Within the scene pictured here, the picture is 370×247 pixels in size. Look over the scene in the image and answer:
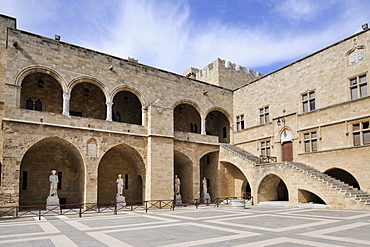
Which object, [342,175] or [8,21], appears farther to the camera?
[342,175]

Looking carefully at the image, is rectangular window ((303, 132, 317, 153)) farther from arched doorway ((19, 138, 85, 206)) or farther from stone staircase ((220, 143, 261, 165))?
arched doorway ((19, 138, 85, 206))

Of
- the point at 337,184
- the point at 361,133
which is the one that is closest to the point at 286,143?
the point at 361,133

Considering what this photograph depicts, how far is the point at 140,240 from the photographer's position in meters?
8.46

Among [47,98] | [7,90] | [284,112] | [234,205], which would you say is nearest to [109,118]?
[47,98]

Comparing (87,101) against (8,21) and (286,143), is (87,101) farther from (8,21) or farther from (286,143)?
(286,143)

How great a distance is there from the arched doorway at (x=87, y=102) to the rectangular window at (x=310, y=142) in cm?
1463

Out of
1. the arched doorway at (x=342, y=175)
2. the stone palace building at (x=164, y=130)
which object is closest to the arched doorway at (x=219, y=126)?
the stone palace building at (x=164, y=130)

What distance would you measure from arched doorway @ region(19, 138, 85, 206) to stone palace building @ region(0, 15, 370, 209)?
2.5 inches

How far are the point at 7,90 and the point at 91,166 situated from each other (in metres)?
6.31

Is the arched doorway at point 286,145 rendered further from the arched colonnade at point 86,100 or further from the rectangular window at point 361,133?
the arched colonnade at point 86,100

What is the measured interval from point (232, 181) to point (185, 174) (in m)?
4.08

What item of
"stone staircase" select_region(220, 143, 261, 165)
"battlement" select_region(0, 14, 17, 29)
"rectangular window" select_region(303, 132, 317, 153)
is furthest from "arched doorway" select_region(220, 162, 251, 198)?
"battlement" select_region(0, 14, 17, 29)

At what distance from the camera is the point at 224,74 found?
32.5 meters

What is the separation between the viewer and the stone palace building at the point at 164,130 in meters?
17.6
